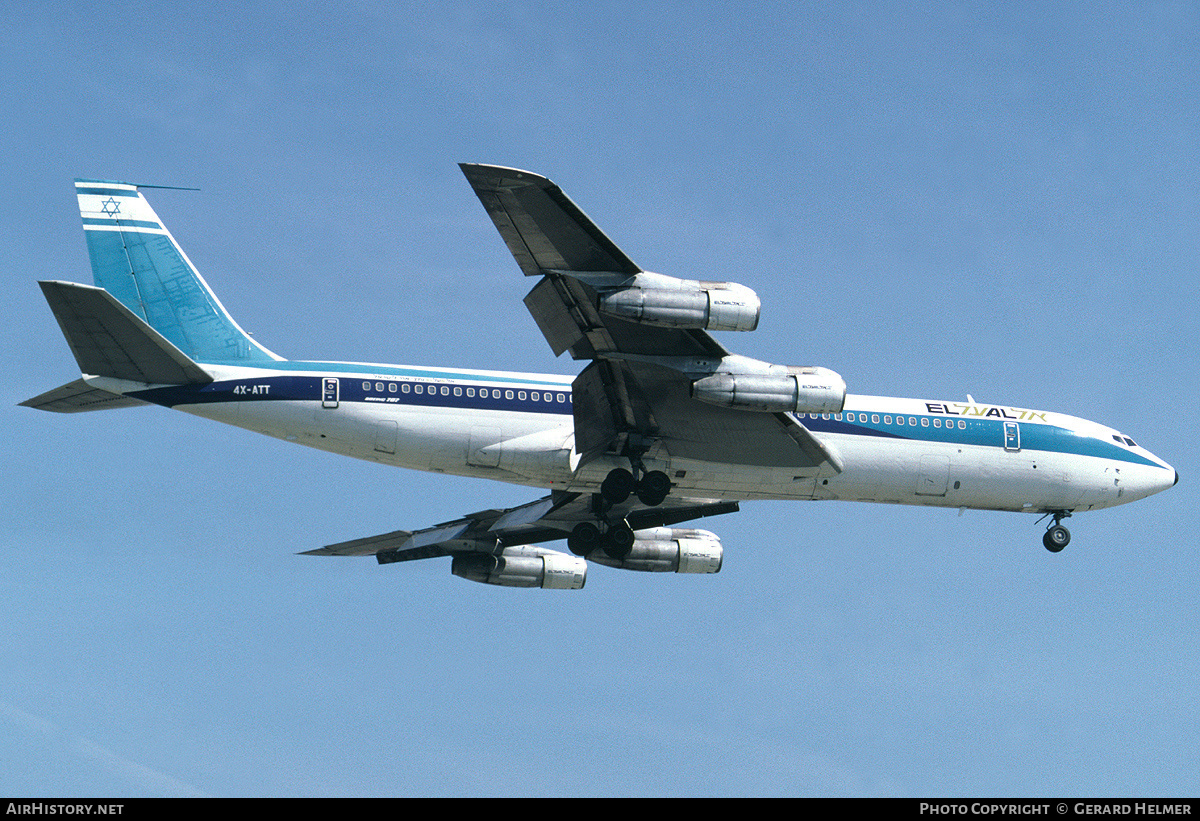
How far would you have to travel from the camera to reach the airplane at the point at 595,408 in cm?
2428

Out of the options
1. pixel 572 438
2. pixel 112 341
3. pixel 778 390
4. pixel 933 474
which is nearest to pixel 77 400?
pixel 112 341

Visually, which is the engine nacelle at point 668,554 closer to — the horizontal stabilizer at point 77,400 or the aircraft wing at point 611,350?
the aircraft wing at point 611,350

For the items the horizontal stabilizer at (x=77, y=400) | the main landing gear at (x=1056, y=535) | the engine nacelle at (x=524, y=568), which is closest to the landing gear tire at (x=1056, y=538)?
the main landing gear at (x=1056, y=535)

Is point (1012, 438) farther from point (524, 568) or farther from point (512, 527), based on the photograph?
point (524, 568)

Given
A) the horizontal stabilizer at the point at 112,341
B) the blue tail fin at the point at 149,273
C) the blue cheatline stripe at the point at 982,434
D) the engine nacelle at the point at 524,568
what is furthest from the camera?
the engine nacelle at the point at 524,568

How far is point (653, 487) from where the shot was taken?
29344 millimetres

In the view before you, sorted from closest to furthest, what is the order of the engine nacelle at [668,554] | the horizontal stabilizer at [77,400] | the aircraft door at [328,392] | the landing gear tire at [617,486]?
the horizontal stabilizer at [77,400], the aircraft door at [328,392], the landing gear tire at [617,486], the engine nacelle at [668,554]

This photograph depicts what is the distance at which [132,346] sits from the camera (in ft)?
88.1

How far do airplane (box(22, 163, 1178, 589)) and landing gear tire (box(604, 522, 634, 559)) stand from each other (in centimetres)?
4

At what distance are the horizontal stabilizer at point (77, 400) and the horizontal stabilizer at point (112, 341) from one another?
0.72m

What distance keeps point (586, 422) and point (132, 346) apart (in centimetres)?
1024

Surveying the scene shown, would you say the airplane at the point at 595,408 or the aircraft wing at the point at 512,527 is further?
the aircraft wing at the point at 512,527

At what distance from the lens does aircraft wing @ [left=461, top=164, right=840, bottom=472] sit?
22.3 meters
